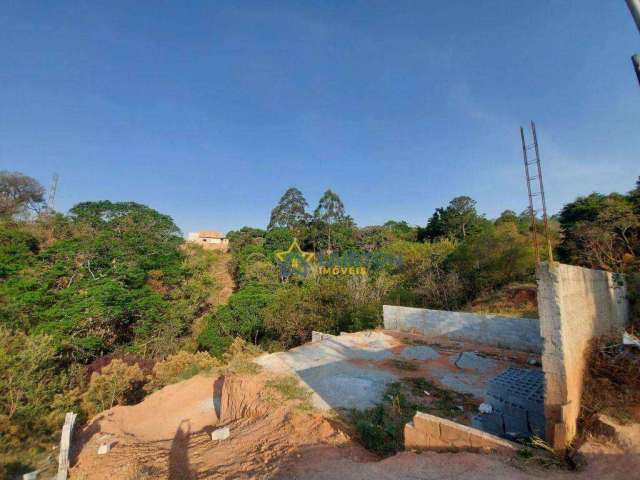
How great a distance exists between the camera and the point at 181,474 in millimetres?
4742

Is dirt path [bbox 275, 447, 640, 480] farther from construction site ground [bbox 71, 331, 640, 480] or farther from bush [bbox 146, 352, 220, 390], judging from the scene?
bush [bbox 146, 352, 220, 390]

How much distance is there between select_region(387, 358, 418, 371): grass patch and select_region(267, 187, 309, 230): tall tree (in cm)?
2813

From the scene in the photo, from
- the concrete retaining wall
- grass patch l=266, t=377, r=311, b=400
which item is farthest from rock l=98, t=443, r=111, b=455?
the concrete retaining wall

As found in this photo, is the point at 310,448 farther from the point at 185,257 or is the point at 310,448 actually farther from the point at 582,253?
the point at 185,257

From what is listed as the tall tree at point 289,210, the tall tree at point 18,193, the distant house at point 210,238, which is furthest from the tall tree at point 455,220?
the tall tree at point 18,193

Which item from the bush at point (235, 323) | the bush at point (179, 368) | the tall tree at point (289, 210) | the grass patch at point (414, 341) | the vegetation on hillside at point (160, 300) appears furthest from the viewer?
the tall tree at point (289, 210)

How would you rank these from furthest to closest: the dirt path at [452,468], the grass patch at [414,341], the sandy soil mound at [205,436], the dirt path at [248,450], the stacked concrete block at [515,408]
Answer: the grass patch at [414,341]
the sandy soil mound at [205,436]
the stacked concrete block at [515,408]
the dirt path at [248,450]
the dirt path at [452,468]

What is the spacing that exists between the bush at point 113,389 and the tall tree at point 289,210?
2574 cm

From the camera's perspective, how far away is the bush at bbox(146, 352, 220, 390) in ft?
33.2

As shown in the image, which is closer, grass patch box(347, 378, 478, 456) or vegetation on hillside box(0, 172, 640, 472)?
grass patch box(347, 378, 478, 456)

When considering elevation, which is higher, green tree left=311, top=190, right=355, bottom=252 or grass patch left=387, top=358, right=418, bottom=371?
green tree left=311, top=190, right=355, bottom=252

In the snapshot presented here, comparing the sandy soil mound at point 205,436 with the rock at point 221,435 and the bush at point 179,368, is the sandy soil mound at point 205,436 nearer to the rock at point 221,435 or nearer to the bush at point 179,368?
the rock at point 221,435

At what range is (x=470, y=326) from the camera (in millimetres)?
9695

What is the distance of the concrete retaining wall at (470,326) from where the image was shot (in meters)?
8.53
